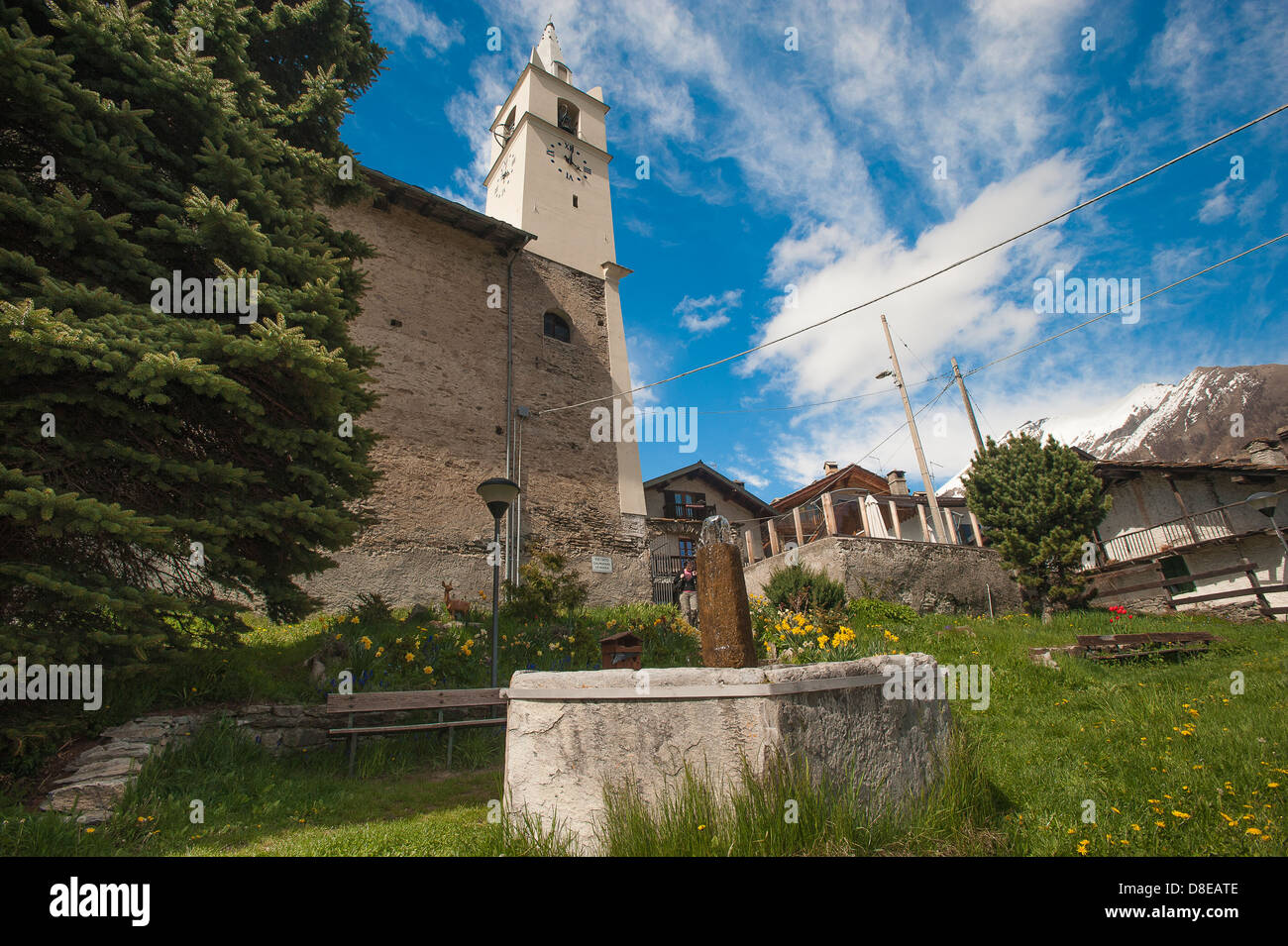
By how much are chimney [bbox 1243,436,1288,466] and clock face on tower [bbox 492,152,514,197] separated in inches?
1030

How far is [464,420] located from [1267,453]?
25.8 meters

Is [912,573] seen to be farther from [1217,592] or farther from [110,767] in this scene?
[110,767]

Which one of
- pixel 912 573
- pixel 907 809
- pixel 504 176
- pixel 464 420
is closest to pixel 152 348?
pixel 907 809

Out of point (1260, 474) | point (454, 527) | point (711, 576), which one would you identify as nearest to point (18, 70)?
point (711, 576)

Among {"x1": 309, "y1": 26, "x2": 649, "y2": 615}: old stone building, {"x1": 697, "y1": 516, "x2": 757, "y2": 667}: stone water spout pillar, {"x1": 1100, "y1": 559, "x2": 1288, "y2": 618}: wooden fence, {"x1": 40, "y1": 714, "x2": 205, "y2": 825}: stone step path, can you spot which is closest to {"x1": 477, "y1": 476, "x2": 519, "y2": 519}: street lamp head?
{"x1": 40, "y1": 714, "x2": 205, "y2": 825}: stone step path

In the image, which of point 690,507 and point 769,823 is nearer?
point 769,823

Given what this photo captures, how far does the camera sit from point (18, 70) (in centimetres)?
492

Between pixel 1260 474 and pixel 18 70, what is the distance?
89.7ft

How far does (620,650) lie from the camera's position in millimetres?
7406

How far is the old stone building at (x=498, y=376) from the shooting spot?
45.0ft

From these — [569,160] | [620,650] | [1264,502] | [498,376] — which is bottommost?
[620,650]

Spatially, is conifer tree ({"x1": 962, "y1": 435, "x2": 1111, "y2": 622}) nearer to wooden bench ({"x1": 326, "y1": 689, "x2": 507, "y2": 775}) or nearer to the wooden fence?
the wooden fence

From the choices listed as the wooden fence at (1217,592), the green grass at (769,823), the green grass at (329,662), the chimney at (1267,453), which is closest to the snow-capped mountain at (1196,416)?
the chimney at (1267,453)

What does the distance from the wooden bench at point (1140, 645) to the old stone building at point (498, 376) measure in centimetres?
1012
